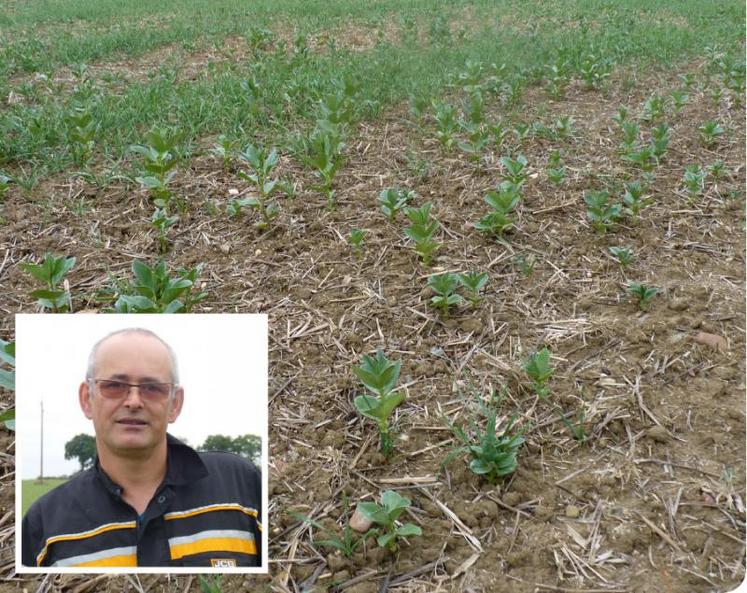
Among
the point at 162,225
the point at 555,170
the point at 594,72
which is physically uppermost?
the point at 594,72

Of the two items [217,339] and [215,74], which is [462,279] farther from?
[215,74]

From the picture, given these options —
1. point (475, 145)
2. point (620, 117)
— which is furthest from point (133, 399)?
point (620, 117)

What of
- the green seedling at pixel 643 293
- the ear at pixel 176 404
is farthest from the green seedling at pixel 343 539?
the green seedling at pixel 643 293

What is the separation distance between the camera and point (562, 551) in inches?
63.3

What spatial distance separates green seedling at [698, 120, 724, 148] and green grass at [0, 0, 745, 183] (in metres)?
1.44

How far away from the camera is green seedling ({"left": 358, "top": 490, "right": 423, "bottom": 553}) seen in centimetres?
158

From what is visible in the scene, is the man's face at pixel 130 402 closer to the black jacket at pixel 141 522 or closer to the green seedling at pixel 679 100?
the black jacket at pixel 141 522

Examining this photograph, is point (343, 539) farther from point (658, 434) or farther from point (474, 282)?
point (474, 282)

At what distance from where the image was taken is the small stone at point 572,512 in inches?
67.1

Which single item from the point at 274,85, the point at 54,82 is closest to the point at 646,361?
the point at 274,85

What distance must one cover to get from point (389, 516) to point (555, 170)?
2.29 metres

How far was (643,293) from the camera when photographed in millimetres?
2461

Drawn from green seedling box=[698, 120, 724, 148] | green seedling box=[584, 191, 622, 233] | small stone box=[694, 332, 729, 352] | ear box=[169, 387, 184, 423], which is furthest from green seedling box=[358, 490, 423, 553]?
green seedling box=[698, 120, 724, 148]

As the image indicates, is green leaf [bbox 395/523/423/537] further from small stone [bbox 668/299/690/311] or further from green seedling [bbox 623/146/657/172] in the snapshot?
green seedling [bbox 623/146/657/172]
